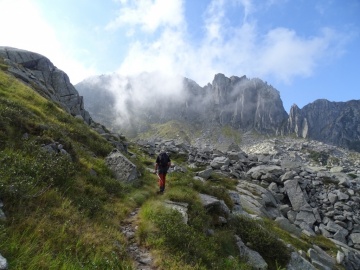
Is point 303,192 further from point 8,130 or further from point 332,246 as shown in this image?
point 8,130

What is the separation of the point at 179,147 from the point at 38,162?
147 feet

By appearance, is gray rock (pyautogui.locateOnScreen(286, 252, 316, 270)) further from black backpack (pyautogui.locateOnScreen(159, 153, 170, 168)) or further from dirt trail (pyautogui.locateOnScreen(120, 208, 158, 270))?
black backpack (pyautogui.locateOnScreen(159, 153, 170, 168))

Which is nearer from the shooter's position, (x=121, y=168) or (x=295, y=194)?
(x=121, y=168)

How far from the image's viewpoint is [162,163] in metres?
17.6

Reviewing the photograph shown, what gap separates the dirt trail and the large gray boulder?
511 centimetres

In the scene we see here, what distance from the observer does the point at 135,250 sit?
9156 mm

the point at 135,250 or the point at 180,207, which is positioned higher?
the point at 180,207

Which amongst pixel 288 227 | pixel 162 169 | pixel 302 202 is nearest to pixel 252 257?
pixel 162 169

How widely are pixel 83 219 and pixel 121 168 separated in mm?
8281

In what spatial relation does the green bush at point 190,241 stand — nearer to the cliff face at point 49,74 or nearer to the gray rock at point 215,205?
the gray rock at point 215,205

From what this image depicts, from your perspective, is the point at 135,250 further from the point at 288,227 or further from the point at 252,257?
the point at 288,227

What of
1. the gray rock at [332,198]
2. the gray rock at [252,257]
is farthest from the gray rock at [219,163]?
the gray rock at [252,257]

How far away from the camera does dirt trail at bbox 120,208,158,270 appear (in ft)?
27.2

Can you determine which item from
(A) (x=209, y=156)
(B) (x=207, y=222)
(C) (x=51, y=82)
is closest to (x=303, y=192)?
(A) (x=209, y=156)
